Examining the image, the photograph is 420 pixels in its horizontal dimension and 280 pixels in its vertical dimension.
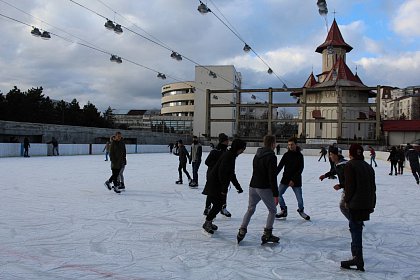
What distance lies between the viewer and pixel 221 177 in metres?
5.90

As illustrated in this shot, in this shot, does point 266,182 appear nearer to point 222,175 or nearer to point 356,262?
point 222,175

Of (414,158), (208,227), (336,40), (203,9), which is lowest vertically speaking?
(208,227)


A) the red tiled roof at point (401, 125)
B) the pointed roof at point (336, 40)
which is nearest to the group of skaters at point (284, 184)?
the red tiled roof at point (401, 125)

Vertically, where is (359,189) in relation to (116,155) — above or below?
below

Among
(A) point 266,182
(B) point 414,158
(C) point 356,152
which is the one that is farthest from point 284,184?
(B) point 414,158

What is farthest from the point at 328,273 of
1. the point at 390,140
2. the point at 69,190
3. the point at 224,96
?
the point at 224,96

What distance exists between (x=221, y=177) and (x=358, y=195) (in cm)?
199

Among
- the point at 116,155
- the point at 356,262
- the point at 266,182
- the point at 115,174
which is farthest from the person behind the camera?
the point at 115,174

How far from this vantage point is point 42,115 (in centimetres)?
4672

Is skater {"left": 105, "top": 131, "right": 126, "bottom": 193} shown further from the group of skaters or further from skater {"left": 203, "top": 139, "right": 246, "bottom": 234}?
skater {"left": 203, "top": 139, "right": 246, "bottom": 234}

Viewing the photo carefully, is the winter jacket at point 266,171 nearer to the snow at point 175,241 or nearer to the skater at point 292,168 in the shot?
the snow at point 175,241

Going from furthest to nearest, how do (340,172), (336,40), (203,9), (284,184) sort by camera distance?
(336,40) → (203,9) → (284,184) → (340,172)

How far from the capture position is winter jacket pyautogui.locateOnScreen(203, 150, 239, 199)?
19.2ft

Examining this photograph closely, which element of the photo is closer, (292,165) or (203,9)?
(292,165)
